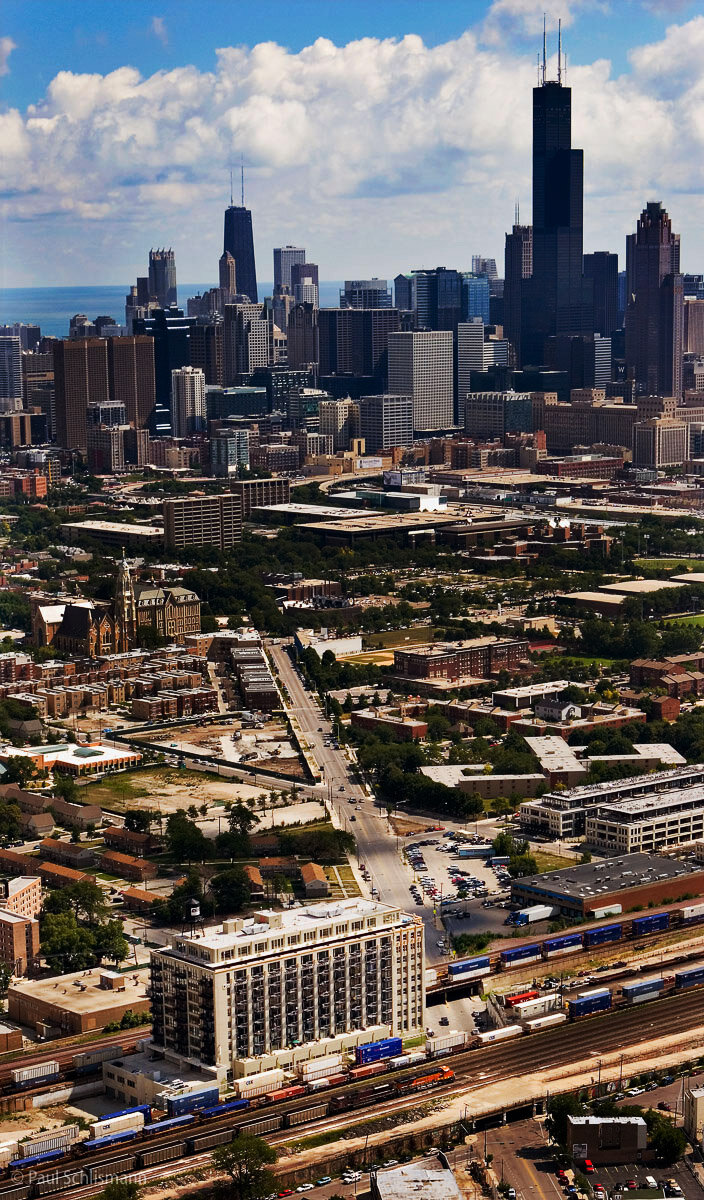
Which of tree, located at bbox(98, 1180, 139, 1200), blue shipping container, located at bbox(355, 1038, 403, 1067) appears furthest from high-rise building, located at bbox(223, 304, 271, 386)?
tree, located at bbox(98, 1180, 139, 1200)

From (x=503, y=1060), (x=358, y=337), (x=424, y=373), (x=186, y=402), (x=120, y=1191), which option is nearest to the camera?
(x=120, y=1191)

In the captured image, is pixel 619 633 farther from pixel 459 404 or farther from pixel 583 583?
pixel 459 404

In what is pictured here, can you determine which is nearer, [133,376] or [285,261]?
[133,376]

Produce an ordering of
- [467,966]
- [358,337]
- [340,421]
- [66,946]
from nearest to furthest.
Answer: [467,966], [66,946], [340,421], [358,337]

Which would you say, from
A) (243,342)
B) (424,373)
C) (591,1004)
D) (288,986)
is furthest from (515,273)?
(288,986)

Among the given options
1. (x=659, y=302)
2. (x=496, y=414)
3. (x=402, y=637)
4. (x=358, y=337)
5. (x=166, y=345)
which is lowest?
(x=402, y=637)

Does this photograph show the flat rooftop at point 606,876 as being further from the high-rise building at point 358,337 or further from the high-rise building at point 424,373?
the high-rise building at point 358,337

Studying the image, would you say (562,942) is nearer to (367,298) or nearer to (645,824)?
(645,824)
